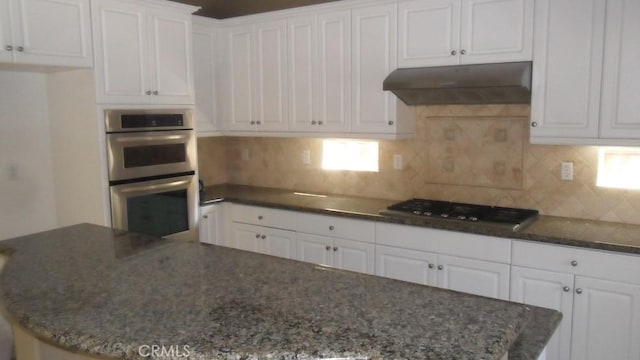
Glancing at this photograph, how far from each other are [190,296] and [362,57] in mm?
2509

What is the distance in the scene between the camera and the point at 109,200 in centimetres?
332

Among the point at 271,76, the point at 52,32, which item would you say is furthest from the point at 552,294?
the point at 52,32

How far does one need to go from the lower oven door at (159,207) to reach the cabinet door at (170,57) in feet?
2.01

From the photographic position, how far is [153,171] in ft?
11.6

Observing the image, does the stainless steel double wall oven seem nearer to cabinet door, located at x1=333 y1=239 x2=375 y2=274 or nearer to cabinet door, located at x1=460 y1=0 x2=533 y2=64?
cabinet door, located at x1=333 y1=239 x2=375 y2=274

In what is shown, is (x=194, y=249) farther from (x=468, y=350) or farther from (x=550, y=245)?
(x=550, y=245)

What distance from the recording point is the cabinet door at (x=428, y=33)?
3188 mm

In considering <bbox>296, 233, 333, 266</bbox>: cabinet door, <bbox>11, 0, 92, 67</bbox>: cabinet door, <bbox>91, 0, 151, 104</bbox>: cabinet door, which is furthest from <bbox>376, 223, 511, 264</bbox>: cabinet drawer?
<bbox>11, 0, 92, 67</bbox>: cabinet door

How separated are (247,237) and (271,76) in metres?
1.32

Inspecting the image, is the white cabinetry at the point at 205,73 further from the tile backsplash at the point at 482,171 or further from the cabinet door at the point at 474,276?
the cabinet door at the point at 474,276

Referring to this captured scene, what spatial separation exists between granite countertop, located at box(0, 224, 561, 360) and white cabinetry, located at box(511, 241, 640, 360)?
1222 mm

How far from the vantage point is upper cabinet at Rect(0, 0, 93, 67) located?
110 inches

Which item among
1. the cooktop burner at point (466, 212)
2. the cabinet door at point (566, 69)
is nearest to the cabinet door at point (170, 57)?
the cooktop burner at point (466, 212)

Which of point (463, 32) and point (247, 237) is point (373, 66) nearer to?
point (463, 32)
